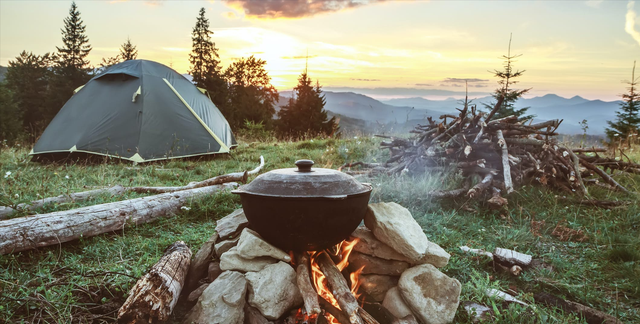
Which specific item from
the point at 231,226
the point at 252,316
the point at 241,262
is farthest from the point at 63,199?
the point at 252,316

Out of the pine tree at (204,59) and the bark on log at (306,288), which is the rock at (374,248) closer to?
the bark on log at (306,288)

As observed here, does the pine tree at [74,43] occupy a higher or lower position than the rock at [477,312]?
higher

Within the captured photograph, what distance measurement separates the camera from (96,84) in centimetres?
860

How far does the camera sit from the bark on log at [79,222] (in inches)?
118

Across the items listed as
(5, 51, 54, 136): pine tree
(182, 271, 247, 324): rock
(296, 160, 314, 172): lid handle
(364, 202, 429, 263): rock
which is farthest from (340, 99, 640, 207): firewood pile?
(5, 51, 54, 136): pine tree

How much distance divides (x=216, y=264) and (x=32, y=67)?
123ft

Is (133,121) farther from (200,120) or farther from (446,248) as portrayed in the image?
(446,248)

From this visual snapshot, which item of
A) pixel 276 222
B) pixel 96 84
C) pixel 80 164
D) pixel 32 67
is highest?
pixel 32 67

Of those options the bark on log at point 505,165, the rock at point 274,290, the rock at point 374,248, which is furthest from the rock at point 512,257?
the rock at point 274,290

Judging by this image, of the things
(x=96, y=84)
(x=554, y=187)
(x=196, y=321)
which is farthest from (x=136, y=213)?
(x=96, y=84)

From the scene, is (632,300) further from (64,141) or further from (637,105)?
(637,105)

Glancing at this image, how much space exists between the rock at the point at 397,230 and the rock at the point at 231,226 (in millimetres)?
1126

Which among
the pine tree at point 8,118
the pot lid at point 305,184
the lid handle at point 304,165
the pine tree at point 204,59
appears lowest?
the pine tree at point 8,118

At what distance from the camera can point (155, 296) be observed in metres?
2.22
